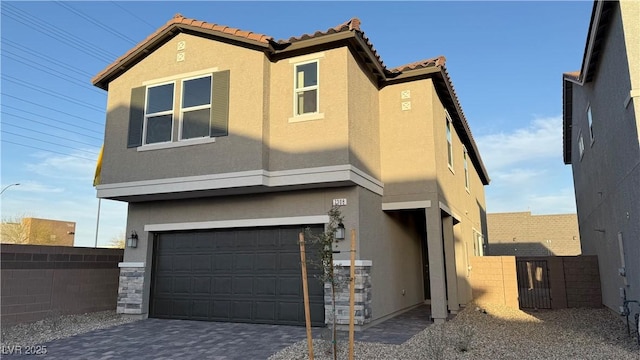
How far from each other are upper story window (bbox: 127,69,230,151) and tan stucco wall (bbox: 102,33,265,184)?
0.14m

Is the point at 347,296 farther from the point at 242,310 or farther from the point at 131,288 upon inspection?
the point at 131,288

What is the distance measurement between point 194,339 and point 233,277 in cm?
219

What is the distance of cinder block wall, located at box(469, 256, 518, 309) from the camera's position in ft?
45.0

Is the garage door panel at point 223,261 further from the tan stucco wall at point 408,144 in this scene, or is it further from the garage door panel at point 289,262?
the tan stucco wall at point 408,144

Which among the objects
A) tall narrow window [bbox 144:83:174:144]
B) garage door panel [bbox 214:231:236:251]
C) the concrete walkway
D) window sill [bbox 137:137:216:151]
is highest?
tall narrow window [bbox 144:83:174:144]

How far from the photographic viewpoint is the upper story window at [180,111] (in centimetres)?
975

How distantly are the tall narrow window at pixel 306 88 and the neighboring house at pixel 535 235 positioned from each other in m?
26.6

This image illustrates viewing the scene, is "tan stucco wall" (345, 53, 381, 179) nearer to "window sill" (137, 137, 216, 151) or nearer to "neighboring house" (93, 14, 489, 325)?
"neighboring house" (93, 14, 489, 325)

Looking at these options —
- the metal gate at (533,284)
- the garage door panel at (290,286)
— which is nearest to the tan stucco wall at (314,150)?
the garage door panel at (290,286)

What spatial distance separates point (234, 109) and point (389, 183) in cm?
432

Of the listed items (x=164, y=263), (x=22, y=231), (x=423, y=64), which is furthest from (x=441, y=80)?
(x=22, y=231)

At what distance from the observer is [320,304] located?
9273 millimetres

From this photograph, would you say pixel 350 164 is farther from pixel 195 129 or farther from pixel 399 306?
pixel 399 306

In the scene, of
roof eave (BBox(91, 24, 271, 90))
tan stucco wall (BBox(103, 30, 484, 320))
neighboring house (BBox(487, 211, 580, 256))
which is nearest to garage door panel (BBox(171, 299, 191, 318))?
tan stucco wall (BBox(103, 30, 484, 320))
